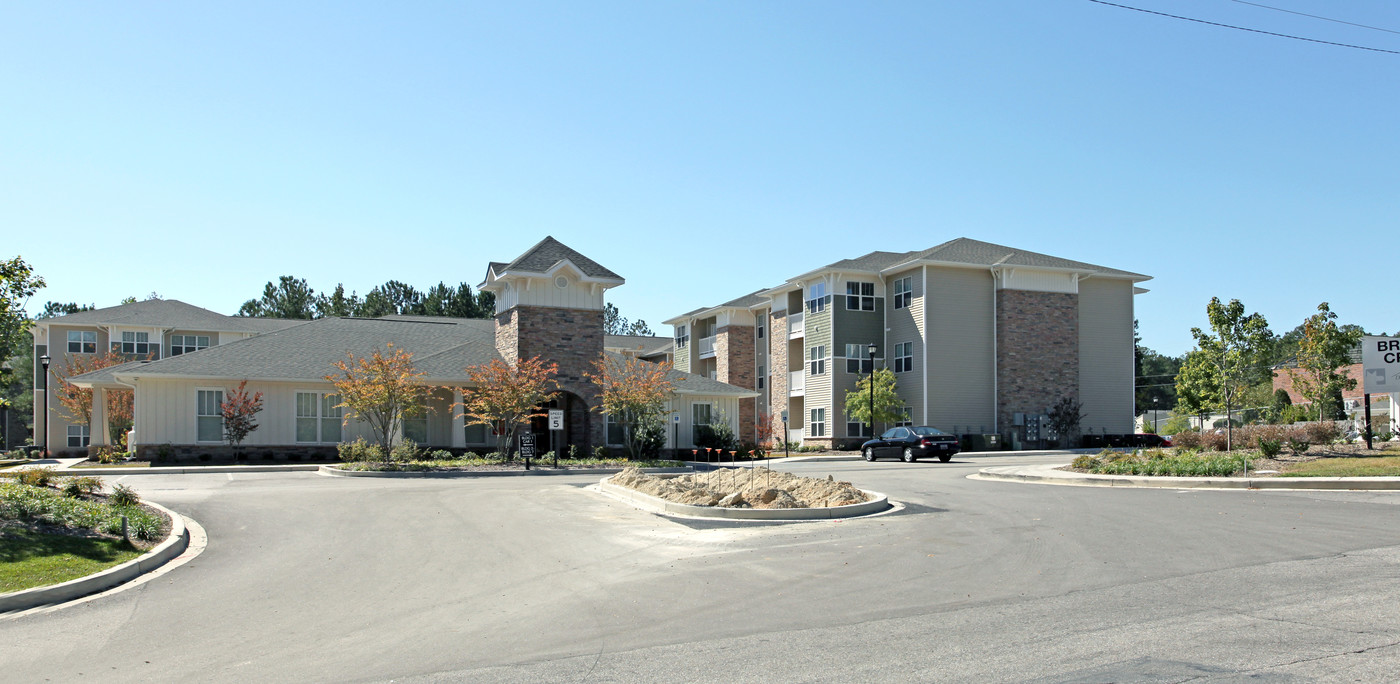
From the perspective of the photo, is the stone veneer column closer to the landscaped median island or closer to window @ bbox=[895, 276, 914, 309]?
window @ bbox=[895, 276, 914, 309]

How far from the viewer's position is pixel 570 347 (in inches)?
1431

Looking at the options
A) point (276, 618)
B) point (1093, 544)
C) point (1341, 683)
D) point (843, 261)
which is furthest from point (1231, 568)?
point (843, 261)

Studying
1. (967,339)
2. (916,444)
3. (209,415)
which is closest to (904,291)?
(967,339)

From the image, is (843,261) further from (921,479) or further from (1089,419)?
(921,479)

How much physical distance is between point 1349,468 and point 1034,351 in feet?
107

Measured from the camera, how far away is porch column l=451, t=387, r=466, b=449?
36.2 m

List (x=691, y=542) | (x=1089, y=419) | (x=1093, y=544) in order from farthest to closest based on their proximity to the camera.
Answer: (x=1089, y=419) → (x=691, y=542) → (x=1093, y=544)

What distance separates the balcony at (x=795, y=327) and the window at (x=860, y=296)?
356 cm

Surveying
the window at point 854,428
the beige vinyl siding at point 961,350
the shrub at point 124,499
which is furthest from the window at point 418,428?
the beige vinyl siding at point 961,350

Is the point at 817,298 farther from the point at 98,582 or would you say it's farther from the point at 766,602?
the point at 98,582

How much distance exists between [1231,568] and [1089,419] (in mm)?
46754

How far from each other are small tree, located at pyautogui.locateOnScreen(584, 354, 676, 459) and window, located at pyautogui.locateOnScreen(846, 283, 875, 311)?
2097 cm

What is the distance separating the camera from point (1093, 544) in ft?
40.2

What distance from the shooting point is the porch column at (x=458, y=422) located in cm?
3616
